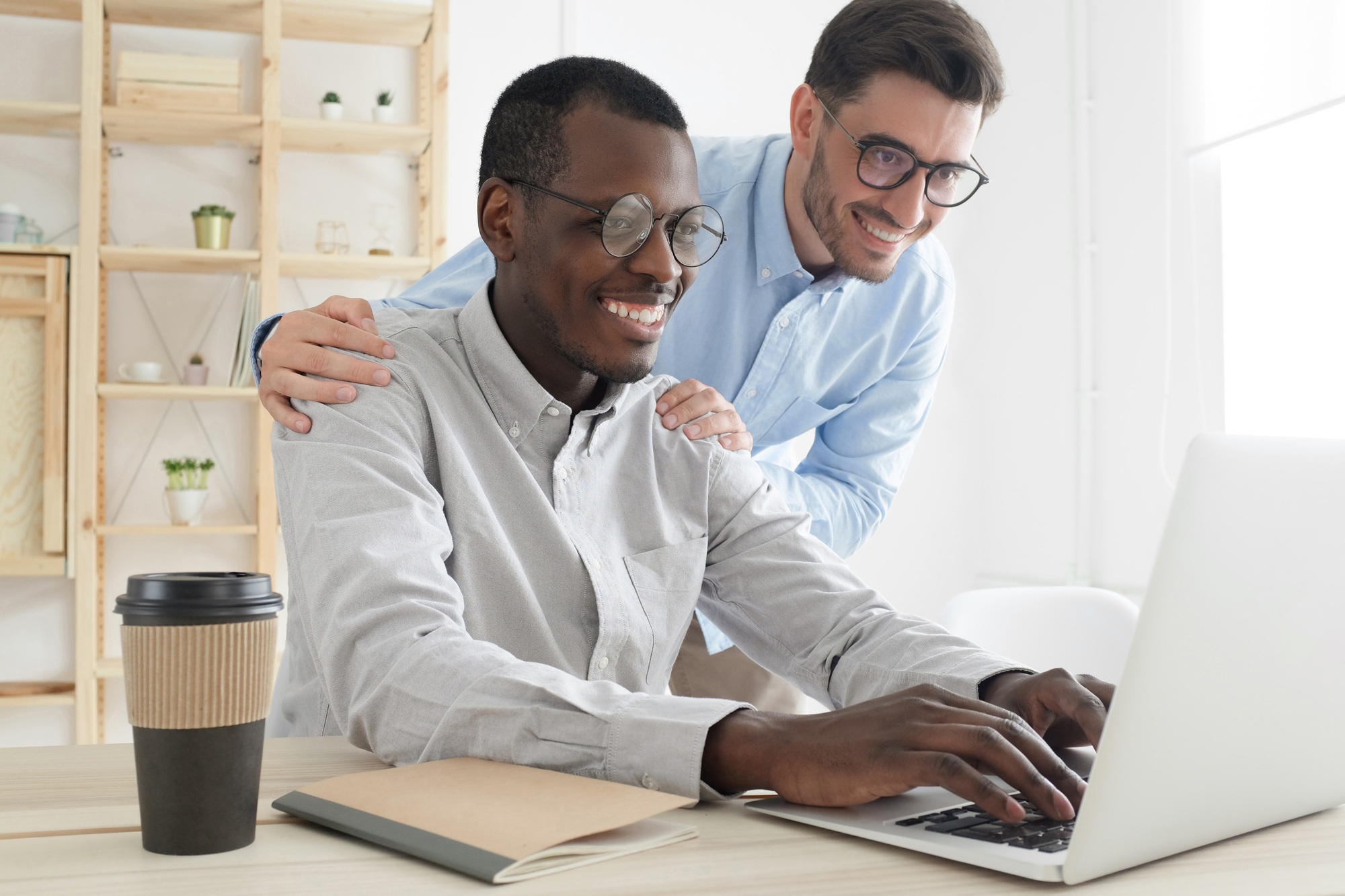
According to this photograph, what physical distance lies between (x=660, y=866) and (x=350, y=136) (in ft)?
10.2

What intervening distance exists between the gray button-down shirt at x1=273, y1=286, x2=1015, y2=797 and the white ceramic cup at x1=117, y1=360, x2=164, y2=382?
7.33 ft

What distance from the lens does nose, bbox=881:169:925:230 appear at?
5.52ft

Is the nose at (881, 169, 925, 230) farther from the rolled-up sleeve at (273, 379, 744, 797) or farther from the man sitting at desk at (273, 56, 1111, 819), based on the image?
the rolled-up sleeve at (273, 379, 744, 797)

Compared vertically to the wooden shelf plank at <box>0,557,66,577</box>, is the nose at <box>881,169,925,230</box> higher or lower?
higher

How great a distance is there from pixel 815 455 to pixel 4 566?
233cm

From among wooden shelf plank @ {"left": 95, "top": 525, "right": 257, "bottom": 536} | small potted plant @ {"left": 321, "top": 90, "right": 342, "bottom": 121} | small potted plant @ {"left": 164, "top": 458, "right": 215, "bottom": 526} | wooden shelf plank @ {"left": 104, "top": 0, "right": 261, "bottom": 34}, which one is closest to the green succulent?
small potted plant @ {"left": 164, "top": 458, "right": 215, "bottom": 526}

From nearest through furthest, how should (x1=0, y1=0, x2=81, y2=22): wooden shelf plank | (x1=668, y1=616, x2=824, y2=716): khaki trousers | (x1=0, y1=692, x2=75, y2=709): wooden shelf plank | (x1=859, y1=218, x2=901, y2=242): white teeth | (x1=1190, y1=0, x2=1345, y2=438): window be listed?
(x1=859, y1=218, x2=901, y2=242): white teeth
(x1=668, y1=616, x2=824, y2=716): khaki trousers
(x1=1190, y1=0, x2=1345, y2=438): window
(x1=0, y1=692, x2=75, y2=709): wooden shelf plank
(x1=0, y1=0, x2=81, y2=22): wooden shelf plank

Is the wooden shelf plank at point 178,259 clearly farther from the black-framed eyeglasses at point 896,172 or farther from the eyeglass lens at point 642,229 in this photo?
the eyeglass lens at point 642,229

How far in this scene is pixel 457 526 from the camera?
3.68 ft

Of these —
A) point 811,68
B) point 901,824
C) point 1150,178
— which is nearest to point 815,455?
point 811,68

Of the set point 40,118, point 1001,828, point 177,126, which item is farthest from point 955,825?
point 40,118

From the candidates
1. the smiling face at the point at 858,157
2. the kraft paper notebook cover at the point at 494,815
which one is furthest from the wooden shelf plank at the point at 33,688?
the kraft paper notebook cover at the point at 494,815

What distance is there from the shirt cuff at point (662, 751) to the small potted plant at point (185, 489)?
9.21 ft

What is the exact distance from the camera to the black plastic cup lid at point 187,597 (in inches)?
24.0
